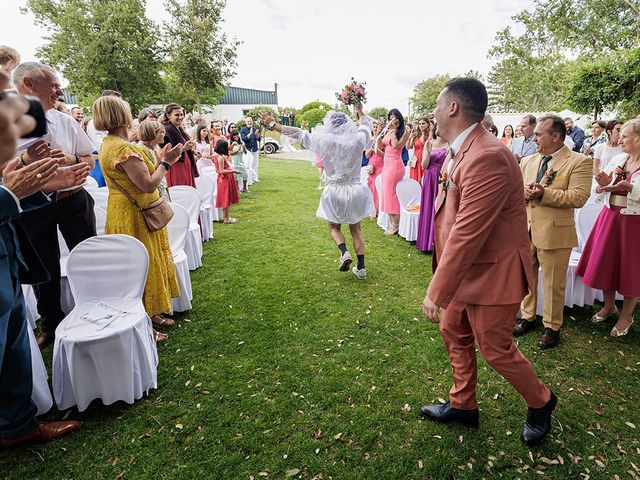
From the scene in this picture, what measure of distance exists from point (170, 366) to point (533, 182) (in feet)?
12.9

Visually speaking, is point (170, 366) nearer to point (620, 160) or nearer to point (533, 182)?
point (533, 182)

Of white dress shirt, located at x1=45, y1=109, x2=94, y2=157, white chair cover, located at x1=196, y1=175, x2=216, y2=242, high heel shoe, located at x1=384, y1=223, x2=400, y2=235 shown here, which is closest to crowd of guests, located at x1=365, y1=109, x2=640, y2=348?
white dress shirt, located at x1=45, y1=109, x2=94, y2=157

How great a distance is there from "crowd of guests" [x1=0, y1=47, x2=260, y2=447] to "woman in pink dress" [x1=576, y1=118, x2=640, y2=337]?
4367 mm

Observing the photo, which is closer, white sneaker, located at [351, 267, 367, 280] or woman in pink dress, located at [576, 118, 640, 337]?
woman in pink dress, located at [576, 118, 640, 337]

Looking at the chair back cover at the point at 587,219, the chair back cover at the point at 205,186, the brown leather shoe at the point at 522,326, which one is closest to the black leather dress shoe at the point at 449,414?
the brown leather shoe at the point at 522,326

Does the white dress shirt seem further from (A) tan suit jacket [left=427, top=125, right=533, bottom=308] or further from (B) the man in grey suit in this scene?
(B) the man in grey suit

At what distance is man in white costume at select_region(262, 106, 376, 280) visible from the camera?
498cm

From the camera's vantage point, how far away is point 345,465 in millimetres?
2424

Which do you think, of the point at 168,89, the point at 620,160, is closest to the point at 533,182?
the point at 620,160

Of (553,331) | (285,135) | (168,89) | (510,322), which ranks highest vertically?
(168,89)

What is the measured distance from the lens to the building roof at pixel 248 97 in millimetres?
54844

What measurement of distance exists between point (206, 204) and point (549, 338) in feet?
21.1

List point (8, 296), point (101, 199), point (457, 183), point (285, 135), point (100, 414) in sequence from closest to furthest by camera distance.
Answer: point (8, 296) < point (457, 183) < point (100, 414) < point (101, 199) < point (285, 135)

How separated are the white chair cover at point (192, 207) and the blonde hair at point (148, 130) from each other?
159 cm
